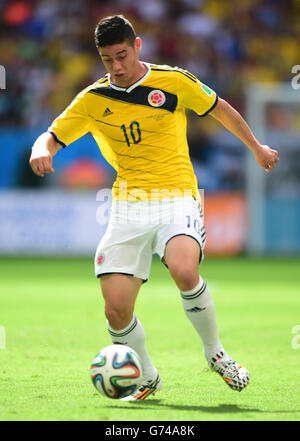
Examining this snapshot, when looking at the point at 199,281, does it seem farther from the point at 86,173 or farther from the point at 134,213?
the point at 86,173

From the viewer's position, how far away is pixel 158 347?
22.8 feet

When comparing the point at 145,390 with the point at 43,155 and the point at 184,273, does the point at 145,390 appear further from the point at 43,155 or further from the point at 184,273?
the point at 43,155

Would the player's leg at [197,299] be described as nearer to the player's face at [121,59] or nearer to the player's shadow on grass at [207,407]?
the player's shadow on grass at [207,407]

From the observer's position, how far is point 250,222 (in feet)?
55.1

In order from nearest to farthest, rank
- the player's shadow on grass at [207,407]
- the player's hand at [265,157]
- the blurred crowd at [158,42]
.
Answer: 1. the player's shadow on grass at [207,407]
2. the player's hand at [265,157]
3. the blurred crowd at [158,42]

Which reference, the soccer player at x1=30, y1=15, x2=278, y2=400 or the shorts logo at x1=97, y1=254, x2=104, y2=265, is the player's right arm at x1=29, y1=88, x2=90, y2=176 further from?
the shorts logo at x1=97, y1=254, x2=104, y2=265

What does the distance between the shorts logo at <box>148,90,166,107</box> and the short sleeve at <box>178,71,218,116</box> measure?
0.13m

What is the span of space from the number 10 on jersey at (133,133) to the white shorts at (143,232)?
1.22ft

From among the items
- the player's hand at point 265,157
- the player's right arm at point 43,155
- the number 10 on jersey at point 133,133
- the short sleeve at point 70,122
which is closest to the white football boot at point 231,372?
the player's hand at point 265,157

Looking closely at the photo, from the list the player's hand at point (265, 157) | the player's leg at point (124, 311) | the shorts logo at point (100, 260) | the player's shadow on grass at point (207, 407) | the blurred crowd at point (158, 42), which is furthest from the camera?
the blurred crowd at point (158, 42)

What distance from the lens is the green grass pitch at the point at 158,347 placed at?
4.52 meters

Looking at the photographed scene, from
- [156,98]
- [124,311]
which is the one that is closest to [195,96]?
[156,98]
